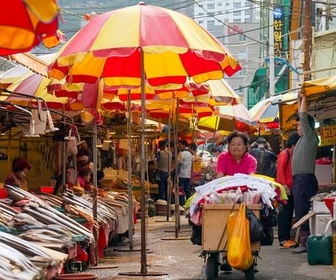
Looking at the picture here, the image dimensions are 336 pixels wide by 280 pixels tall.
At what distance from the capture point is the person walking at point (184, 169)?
2397cm

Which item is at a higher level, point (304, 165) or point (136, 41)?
point (136, 41)

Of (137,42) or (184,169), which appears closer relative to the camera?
(137,42)

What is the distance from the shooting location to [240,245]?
923 centimetres

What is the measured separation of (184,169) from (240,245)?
599 inches

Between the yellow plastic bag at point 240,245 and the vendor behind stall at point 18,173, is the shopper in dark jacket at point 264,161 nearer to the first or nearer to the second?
the vendor behind stall at point 18,173

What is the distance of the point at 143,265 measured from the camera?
34.8ft

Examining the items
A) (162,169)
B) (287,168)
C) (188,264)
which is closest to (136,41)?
(188,264)

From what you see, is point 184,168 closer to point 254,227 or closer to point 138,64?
point 138,64

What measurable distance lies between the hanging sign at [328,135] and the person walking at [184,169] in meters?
8.85

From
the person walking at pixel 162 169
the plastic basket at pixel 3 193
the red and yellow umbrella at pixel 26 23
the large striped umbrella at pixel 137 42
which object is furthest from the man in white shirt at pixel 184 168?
the red and yellow umbrella at pixel 26 23

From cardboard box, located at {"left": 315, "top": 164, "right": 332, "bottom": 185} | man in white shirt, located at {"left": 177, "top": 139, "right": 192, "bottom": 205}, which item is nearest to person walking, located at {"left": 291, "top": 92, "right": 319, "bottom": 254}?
cardboard box, located at {"left": 315, "top": 164, "right": 332, "bottom": 185}

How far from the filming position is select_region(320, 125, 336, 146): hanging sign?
14742mm

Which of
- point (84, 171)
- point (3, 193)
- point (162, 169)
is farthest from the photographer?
point (162, 169)

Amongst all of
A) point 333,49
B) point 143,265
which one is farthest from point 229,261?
point 333,49
